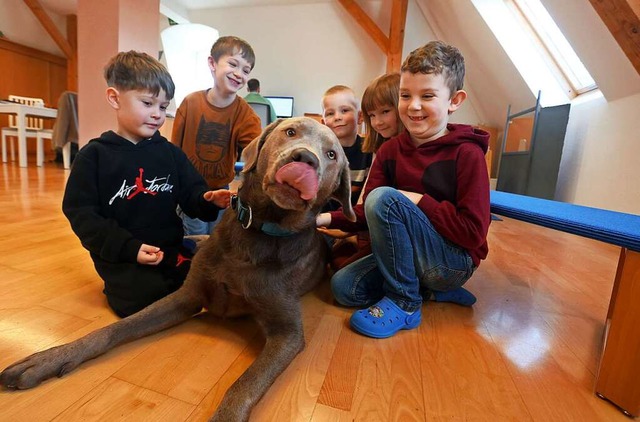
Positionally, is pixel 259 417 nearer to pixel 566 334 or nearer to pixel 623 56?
pixel 566 334

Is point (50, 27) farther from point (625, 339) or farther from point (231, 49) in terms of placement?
point (625, 339)

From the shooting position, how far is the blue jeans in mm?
1380

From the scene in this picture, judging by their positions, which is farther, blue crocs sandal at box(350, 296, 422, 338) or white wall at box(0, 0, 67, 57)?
white wall at box(0, 0, 67, 57)

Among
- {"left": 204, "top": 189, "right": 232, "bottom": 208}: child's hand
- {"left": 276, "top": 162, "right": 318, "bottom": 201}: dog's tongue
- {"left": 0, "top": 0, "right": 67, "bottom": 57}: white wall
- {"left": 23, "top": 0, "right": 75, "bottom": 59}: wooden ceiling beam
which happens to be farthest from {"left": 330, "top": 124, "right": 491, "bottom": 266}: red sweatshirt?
{"left": 23, "top": 0, "right": 75, "bottom": 59}: wooden ceiling beam

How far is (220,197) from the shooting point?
5.04ft

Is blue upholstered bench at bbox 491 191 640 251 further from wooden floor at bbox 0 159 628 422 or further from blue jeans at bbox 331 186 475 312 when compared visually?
wooden floor at bbox 0 159 628 422

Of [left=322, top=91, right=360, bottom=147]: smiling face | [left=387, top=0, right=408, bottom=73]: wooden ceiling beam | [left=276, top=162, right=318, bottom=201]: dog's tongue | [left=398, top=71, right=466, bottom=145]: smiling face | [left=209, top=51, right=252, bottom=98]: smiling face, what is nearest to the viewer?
[left=276, top=162, right=318, bottom=201]: dog's tongue

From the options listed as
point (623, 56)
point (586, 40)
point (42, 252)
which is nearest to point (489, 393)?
point (42, 252)

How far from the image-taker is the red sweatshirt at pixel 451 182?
1359 mm

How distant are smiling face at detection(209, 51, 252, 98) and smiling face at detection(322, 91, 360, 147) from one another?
531 millimetres

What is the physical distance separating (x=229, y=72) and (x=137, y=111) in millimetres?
835

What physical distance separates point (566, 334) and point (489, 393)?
25.1 inches

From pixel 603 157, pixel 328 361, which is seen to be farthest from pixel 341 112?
pixel 603 157

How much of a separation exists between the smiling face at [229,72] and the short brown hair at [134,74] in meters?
0.70
